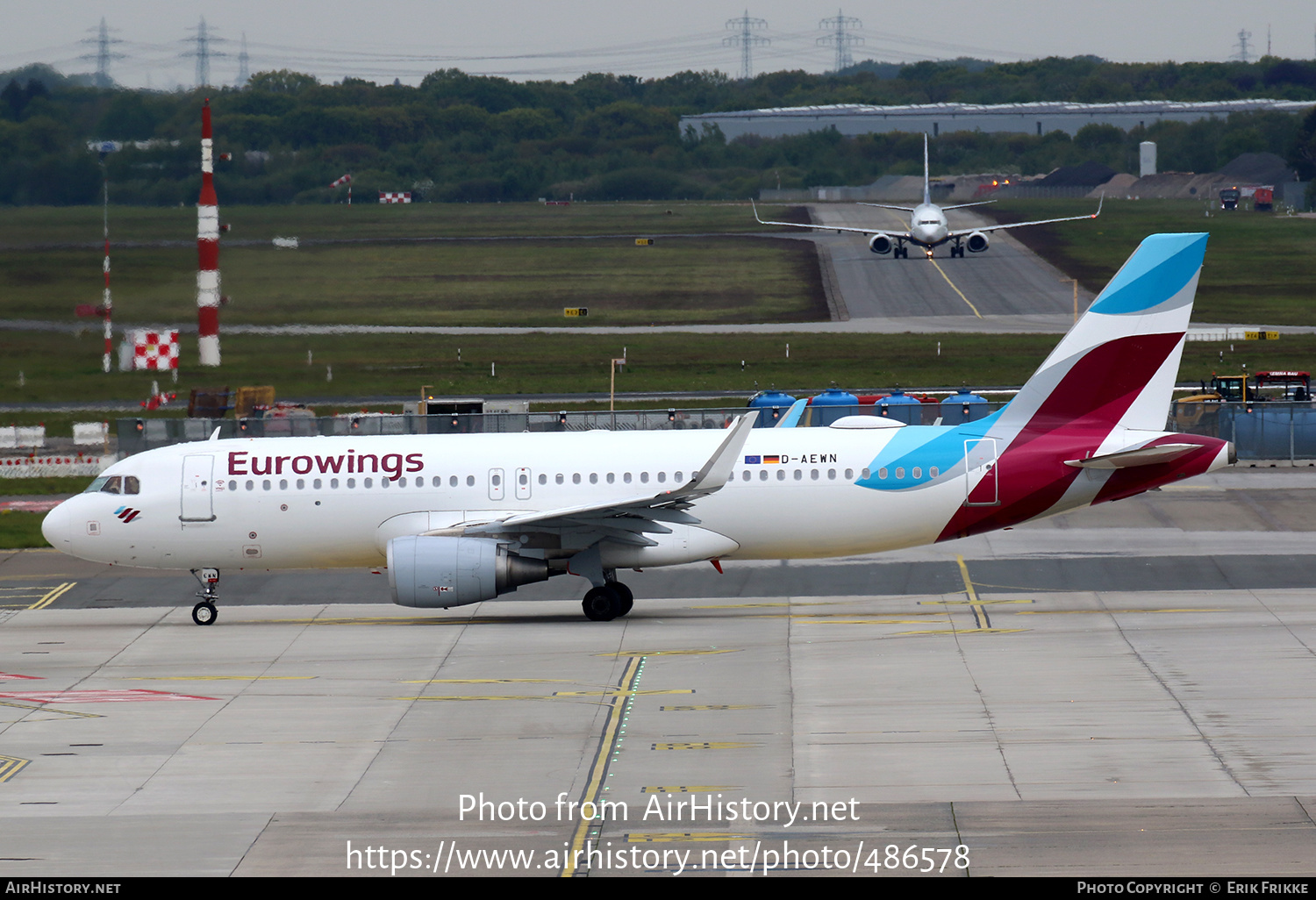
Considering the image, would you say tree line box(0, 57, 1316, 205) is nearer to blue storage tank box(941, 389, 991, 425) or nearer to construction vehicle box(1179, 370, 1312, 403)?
blue storage tank box(941, 389, 991, 425)

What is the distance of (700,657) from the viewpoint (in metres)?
25.0

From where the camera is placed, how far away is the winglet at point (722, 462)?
2644 centimetres

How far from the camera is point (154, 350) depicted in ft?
157

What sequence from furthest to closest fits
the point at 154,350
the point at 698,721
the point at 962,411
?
the point at 154,350
the point at 962,411
the point at 698,721

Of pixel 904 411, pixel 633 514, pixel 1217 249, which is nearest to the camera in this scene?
pixel 633 514

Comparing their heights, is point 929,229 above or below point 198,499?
above

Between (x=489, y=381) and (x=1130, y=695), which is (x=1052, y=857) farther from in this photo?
(x=489, y=381)

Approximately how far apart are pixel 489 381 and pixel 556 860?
5086cm

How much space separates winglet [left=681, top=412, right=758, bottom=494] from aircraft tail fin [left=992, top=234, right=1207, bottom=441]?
540 centimetres

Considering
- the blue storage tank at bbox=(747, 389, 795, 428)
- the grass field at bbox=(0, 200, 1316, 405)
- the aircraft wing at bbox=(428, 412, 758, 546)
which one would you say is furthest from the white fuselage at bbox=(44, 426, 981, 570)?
the grass field at bbox=(0, 200, 1316, 405)

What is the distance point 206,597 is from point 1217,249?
94432 millimetres

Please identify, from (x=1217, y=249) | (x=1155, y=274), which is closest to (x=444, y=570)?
(x=1155, y=274)

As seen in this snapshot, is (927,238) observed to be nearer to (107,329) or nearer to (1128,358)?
(107,329)

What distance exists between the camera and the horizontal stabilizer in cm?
2733
